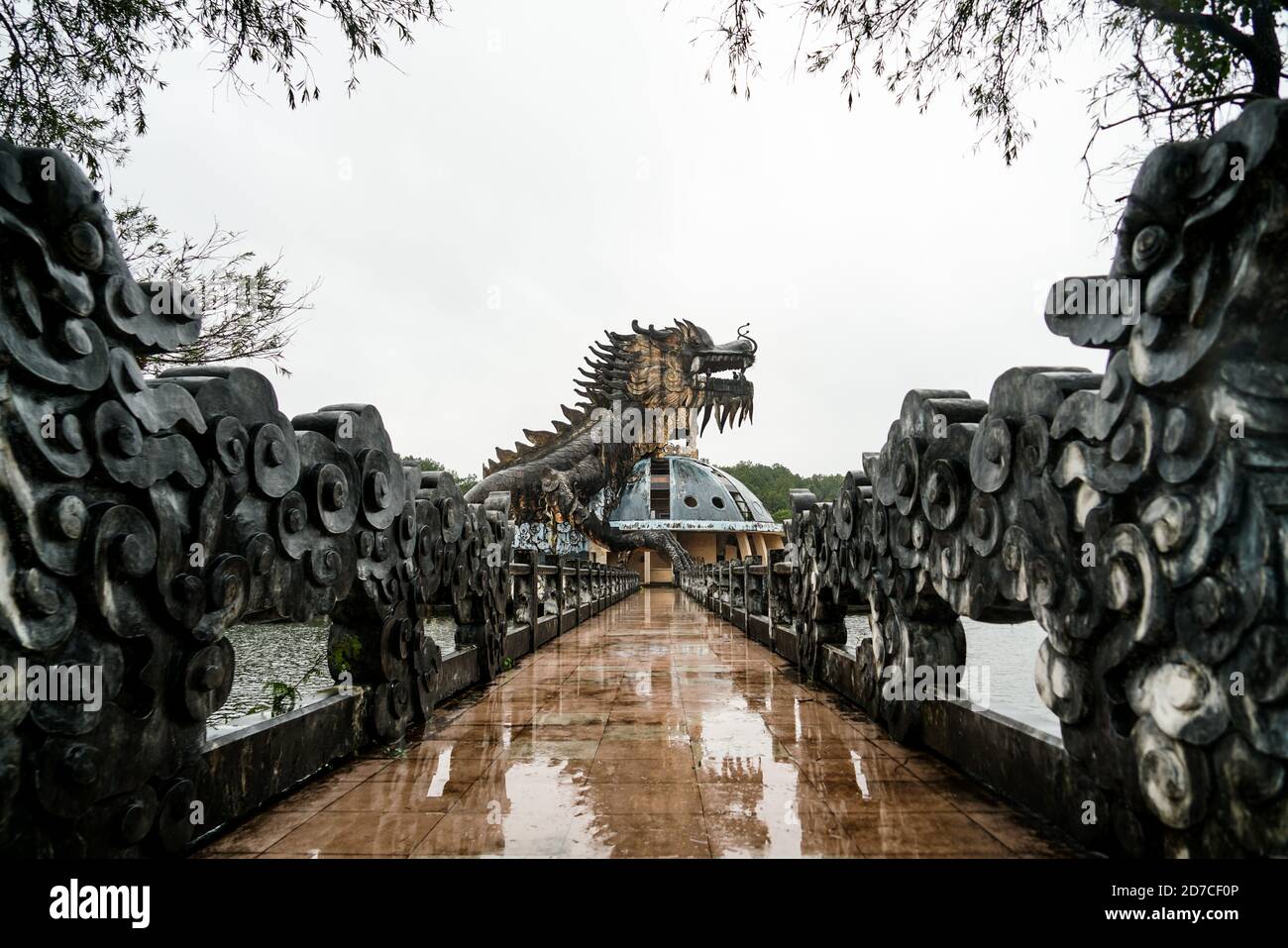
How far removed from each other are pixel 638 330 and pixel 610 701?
32.1 feet

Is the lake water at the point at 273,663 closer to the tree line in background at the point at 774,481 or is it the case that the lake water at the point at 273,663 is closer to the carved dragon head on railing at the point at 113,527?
the carved dragon head on railing at the point at 113,527

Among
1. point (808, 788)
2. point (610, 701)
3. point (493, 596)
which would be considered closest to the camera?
point (808, 788)

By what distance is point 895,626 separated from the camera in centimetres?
361

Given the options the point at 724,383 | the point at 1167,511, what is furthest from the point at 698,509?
the point at 1167,511

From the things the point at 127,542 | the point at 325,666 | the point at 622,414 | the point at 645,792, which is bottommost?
the point at 325,666

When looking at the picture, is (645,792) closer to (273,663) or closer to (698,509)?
(273,663)

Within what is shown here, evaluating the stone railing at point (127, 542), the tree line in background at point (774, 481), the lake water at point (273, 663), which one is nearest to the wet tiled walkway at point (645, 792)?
the stone railing at point (127, 542)

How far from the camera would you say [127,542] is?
1909 mm

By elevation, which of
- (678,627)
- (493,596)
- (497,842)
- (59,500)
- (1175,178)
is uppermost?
(1175,178)

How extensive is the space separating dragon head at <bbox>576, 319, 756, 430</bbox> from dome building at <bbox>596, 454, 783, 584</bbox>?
1096cm

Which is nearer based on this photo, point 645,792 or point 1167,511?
point 1167,511

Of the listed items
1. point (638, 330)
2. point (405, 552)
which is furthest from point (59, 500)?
point (638, 330)

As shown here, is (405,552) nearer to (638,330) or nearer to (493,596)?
(493,596)

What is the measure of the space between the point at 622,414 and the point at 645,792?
10.8 metres
